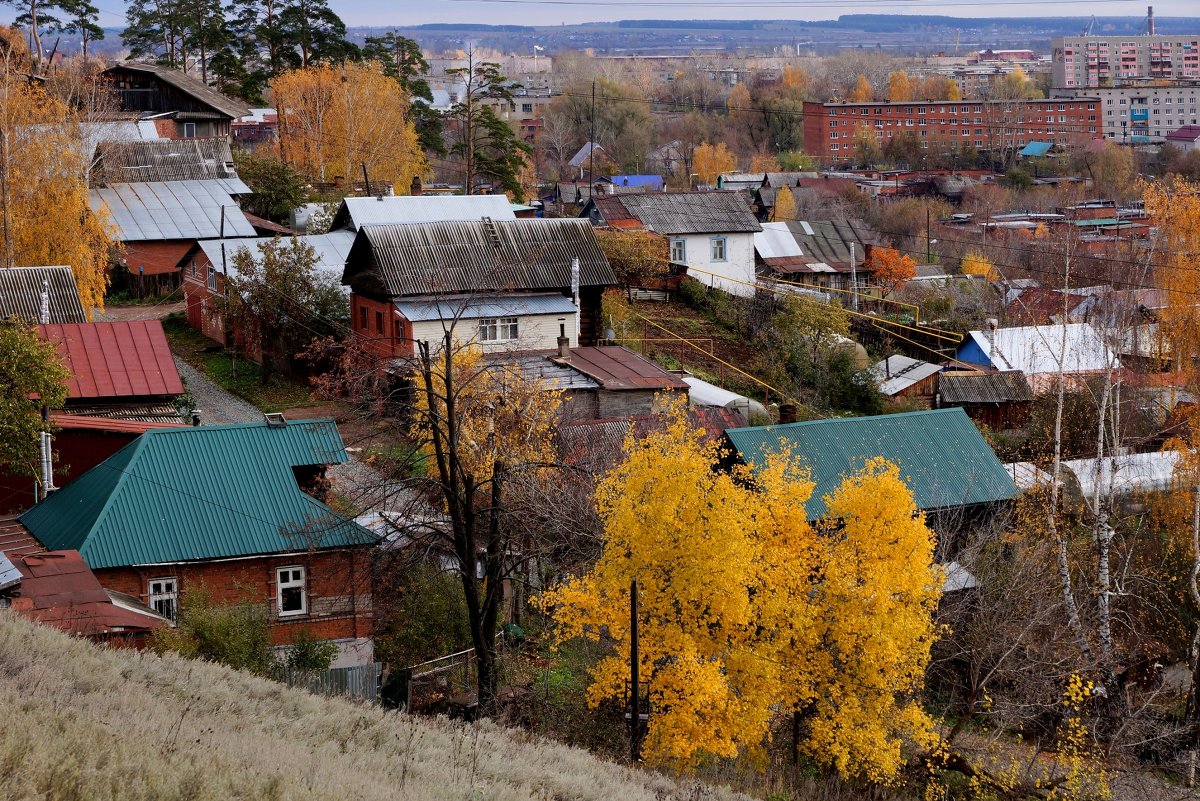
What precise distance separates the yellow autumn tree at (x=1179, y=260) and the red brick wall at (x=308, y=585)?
17.0m

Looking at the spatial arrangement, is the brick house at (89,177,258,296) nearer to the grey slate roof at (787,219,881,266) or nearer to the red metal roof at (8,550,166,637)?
the grey slate roof at (787,219,881,266)

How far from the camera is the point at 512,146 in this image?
5425 cm

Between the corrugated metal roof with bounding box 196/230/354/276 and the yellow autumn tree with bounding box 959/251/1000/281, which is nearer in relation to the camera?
the corrugated metal roof with bounding box 196/230/354/276

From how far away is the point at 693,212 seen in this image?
140 ft

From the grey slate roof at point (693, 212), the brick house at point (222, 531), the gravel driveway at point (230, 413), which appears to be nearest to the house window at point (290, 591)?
the brick house at point (222, 531)

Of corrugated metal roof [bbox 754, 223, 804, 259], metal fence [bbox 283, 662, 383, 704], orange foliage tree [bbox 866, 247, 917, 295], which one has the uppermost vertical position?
corrugated metal roof [bbox 754, 223, 804, 259]

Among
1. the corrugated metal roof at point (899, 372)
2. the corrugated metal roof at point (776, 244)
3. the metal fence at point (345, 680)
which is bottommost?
the metal fence at point (345, 680)

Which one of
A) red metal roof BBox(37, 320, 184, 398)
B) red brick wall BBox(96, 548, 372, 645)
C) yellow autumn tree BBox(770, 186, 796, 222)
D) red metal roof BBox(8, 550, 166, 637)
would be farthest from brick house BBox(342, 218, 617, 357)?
yellow autumn tree BBox(770, 186, 796, 222)

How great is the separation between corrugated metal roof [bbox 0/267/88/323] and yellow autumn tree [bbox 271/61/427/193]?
2348 centimetres

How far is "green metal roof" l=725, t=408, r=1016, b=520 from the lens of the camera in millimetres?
23391

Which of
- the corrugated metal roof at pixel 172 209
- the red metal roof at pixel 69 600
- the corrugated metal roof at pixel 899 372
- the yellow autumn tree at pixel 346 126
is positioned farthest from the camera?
the yellow autumn tree at pixel 346 126

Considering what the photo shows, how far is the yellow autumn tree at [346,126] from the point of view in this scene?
51469mm

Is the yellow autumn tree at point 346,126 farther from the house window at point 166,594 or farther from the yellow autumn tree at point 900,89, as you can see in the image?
the yellow autumn tree at point 900,89

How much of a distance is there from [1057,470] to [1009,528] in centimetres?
176
